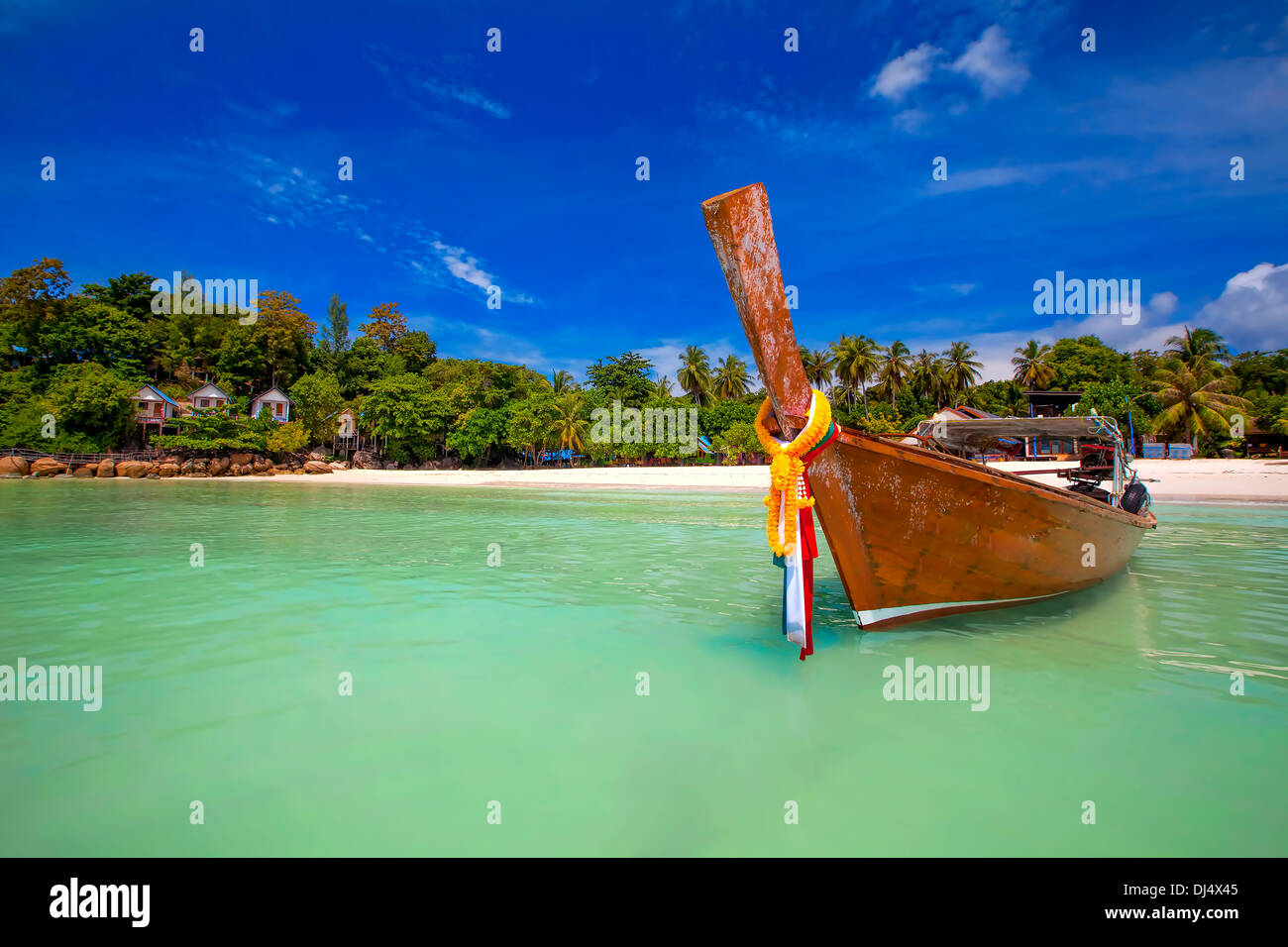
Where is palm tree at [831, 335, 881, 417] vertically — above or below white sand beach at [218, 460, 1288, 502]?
above

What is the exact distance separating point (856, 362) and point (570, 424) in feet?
91.8

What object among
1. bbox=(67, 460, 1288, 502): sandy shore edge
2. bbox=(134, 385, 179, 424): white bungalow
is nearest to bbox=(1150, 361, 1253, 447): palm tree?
bbox=(67, 460, 1288, 502): sandy shore edge

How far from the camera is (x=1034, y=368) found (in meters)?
52.2

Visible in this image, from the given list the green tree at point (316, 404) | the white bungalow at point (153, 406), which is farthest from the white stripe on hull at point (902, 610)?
the white bungalow at point (153, 406)

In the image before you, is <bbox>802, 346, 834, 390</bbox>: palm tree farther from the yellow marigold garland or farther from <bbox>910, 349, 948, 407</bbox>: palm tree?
the yellow marigold garland

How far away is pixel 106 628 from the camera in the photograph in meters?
5.25

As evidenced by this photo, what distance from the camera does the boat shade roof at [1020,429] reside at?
8.09 metres

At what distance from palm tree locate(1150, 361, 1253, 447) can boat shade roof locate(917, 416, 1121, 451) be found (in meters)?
41.1

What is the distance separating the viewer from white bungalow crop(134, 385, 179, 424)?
136ft

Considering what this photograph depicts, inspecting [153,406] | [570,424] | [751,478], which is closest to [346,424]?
[153,406]
